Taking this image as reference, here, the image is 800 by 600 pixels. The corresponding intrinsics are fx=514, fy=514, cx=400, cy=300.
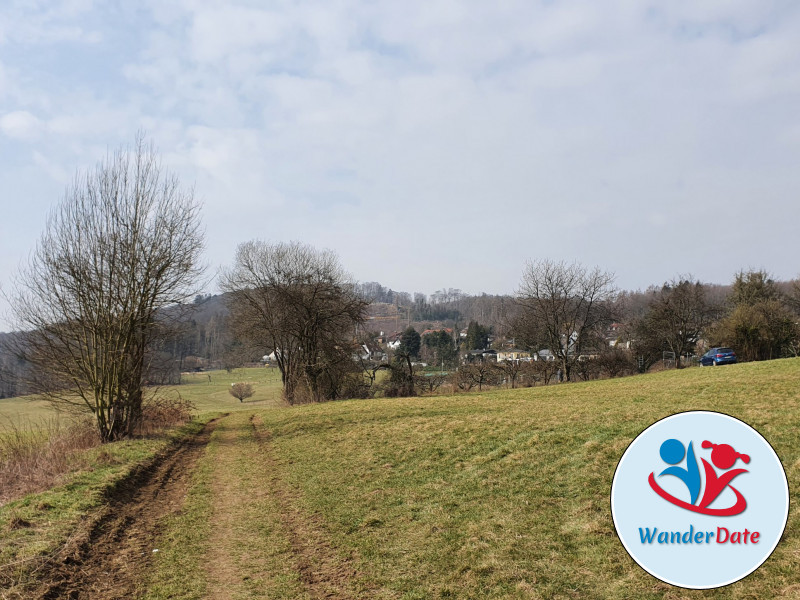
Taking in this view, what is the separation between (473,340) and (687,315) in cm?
4398

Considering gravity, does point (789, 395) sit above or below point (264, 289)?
below

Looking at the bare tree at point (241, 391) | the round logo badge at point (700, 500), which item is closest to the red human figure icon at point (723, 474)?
the round logo badge at point (700, 500)

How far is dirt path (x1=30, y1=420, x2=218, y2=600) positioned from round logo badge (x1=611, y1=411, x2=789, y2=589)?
5112 millimetres

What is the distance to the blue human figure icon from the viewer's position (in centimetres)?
364

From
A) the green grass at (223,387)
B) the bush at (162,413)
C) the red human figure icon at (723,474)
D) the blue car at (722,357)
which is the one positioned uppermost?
→ the red human figure icon at (723,474)

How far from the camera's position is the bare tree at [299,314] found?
36938mm

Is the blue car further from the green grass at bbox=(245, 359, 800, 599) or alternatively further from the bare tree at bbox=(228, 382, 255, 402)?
the bare tree at bbox=(228, 382, 255, 402)

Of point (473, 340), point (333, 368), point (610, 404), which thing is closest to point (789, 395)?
point (610, 404)

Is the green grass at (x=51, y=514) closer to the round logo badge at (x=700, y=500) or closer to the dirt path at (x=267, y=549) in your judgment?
the dirt path at (x=267, y=549)

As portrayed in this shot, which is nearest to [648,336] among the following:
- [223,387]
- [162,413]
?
[162,413]

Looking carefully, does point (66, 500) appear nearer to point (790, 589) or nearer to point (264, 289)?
point (790, 589)

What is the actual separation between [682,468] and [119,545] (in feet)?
23.1

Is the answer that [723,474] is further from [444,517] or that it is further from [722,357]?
[722,357]

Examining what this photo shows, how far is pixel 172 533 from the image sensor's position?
7531 mm
